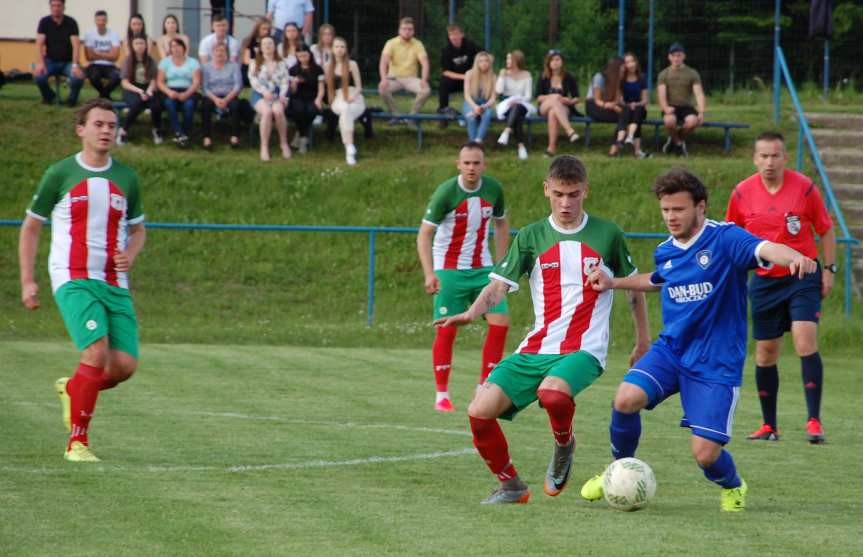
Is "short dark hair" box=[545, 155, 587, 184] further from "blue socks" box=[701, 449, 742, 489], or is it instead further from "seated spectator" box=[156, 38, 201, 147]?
"seated spectator" box=[156, 38, 201, 147]

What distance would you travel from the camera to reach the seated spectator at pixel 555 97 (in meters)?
22.3

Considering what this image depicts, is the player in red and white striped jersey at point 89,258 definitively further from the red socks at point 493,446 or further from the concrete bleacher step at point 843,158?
the concrete bleacher step at point 843,158

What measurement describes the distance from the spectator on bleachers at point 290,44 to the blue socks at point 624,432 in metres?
15.5

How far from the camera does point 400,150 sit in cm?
2339

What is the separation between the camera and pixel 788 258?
21.6 ft

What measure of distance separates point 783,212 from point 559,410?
3.57 m

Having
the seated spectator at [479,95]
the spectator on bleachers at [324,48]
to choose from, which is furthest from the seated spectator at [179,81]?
the seated spectator at [479,95]

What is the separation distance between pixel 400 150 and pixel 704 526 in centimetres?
1737

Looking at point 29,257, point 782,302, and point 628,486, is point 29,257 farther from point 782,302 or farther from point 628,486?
point 782,302

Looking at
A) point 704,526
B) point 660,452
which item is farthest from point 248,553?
point 660,452

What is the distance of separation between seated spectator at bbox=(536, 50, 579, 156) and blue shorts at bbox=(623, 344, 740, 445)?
1542 centimetres

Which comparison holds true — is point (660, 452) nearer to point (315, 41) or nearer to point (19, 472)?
point (19, 472)

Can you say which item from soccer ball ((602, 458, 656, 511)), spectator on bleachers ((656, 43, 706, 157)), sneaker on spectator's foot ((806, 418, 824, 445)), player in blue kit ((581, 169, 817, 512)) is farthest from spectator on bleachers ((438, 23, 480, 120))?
soccer ball ((602, 458, 656, 511))

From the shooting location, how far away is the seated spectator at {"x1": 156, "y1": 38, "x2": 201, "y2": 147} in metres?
21.6
